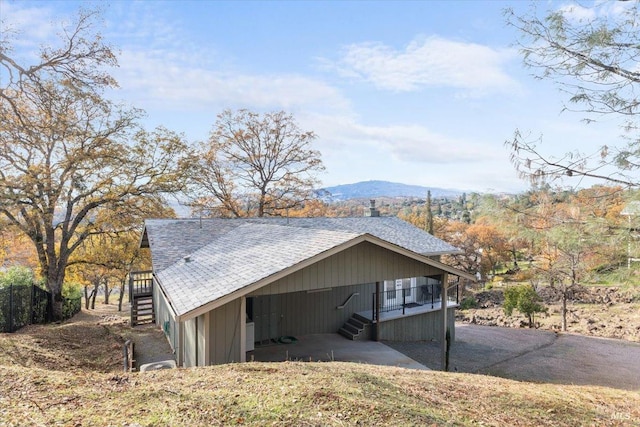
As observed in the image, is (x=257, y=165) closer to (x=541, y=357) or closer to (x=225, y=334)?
(x=225, y=334)

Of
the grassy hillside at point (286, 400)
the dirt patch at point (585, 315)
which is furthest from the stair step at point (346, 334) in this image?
the dirt patch at point (585, 315)

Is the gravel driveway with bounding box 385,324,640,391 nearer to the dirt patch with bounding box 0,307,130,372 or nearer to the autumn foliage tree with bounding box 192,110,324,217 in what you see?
the dirt patch with bounding box 0,307,130,372

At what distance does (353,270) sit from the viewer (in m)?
9.55

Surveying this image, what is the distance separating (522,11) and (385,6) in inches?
291

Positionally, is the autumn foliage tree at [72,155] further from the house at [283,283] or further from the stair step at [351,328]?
the stair step at [351,328]

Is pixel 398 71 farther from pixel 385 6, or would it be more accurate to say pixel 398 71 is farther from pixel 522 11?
pixel 522 11

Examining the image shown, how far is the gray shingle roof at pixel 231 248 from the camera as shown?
26.2 ft

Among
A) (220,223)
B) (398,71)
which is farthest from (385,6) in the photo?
(220,223)

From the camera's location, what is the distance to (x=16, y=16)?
37.2ft

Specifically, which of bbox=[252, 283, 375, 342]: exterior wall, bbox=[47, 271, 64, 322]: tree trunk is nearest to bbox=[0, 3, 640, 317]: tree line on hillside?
bbox=[47, 271, 64, 322]: tree trunk

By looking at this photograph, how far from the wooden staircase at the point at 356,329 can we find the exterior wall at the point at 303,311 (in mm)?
310

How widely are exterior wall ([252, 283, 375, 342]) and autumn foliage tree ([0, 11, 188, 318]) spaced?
1024 cm

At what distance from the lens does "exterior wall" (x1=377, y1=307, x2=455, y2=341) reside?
13883 millimetres

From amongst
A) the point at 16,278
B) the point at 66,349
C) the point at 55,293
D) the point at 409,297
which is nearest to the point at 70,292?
the point at 55,293
